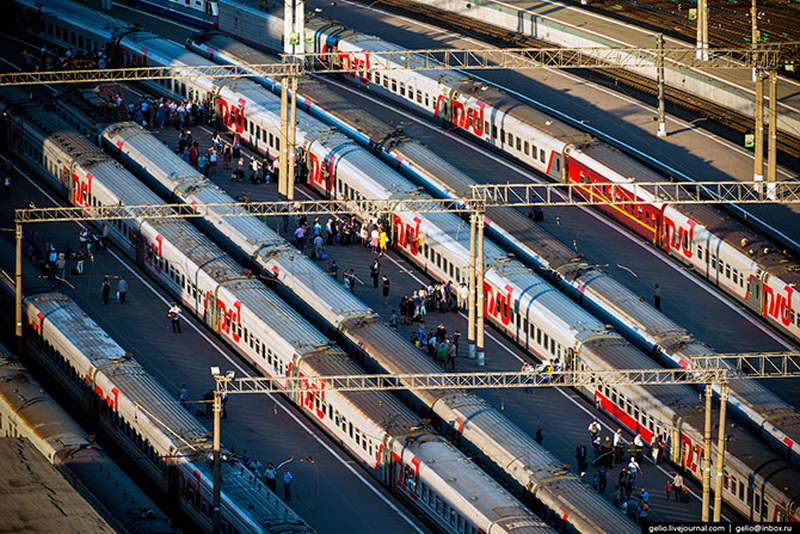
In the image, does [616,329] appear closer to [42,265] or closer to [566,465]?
[566,465]

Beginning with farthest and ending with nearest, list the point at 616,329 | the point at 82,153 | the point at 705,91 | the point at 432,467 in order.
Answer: the point at 705,91, the point at 82,153, the point at 616,329, the point at 432,467

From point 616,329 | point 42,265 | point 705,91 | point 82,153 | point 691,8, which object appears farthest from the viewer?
point 691,8

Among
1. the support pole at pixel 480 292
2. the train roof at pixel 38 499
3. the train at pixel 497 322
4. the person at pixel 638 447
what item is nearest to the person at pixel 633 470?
the person at pixel 638 447

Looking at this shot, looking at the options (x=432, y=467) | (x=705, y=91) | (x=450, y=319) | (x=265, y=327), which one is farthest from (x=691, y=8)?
(x=432, y=467)

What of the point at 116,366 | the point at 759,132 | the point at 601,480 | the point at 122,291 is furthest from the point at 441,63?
the point at 601,480

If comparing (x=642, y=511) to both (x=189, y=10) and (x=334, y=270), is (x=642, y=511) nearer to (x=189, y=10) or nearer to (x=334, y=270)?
(x=334, y=270)

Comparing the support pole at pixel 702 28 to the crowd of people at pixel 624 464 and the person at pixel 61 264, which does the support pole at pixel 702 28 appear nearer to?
the crowd of people at pixel 624 464
